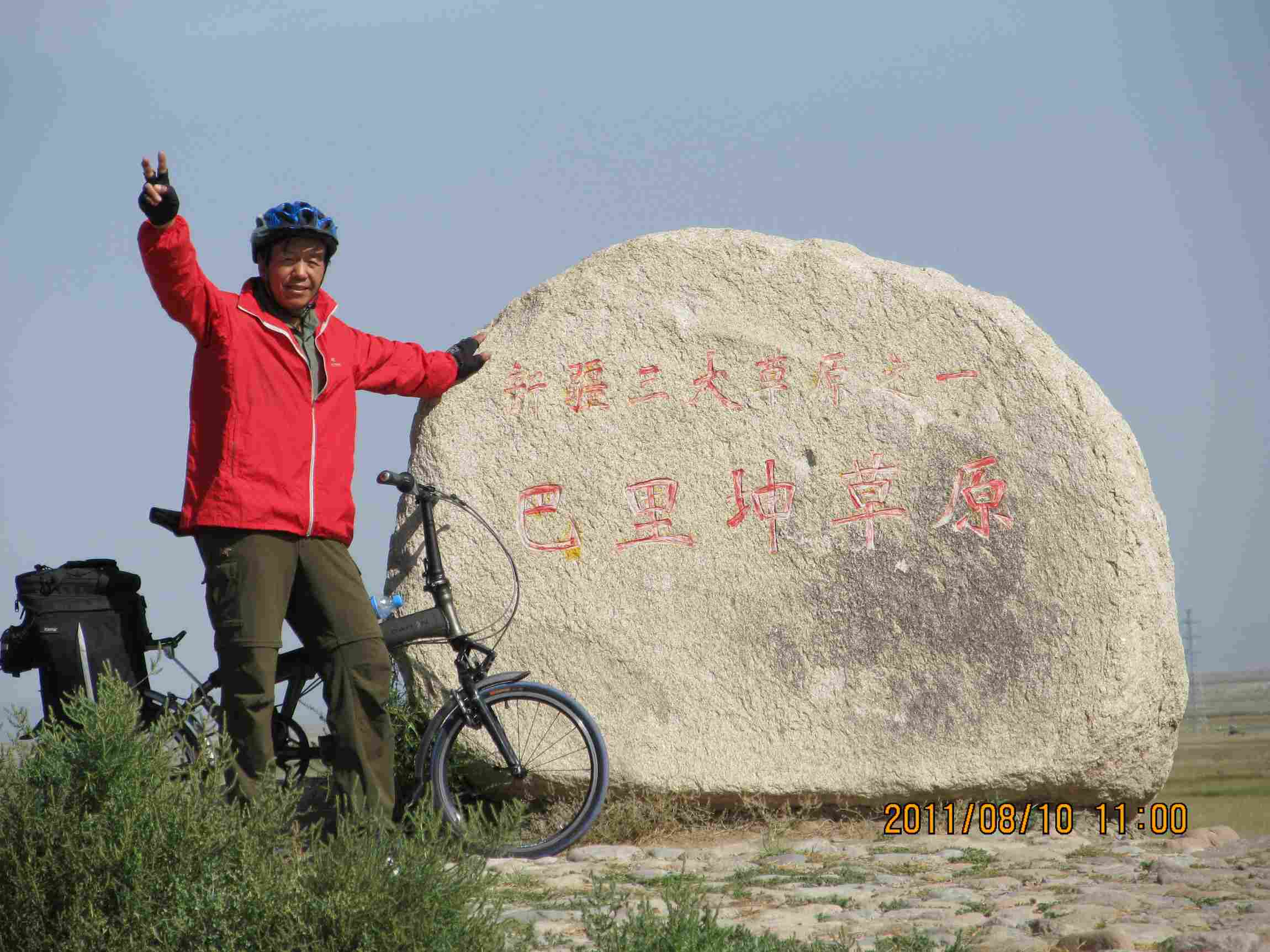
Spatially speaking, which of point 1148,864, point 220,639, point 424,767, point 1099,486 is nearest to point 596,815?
point 424,767

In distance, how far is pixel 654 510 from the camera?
5.73 m

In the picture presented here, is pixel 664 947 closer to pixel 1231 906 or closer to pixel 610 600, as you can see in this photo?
pixel 1231 906

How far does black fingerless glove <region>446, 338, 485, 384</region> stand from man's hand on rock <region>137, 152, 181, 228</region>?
1.86 meters

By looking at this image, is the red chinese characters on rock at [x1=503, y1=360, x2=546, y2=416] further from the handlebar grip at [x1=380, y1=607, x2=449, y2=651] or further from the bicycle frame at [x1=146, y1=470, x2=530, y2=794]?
the handlebar grip at [x1=380, y1=607, x2=449, y2=651]

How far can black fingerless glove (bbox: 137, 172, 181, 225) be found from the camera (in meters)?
4.15

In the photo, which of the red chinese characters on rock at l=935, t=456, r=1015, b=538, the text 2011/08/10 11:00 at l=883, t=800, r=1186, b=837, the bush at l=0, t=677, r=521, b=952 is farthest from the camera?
the red chinese characters on rock at l=935, t=456, r=1015, b=538

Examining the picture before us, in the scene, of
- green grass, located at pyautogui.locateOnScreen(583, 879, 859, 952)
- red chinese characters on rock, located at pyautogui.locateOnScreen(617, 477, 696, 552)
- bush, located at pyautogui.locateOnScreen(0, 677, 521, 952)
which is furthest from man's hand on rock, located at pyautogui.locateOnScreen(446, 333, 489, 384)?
green grass, located at pyautogui.locateOnScreen(583, 879, 859, 952)

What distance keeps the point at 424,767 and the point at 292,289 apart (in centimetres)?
211

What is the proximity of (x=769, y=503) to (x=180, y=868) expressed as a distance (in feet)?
10.4

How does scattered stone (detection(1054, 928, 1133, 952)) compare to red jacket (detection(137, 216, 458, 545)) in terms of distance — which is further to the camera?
red jacket (detection(137, 216, 458, 545))

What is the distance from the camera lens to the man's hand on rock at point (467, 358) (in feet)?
19.4

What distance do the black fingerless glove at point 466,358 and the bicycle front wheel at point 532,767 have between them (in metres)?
1.59

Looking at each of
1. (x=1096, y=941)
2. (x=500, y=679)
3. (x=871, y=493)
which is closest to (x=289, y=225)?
(x=500, y=679)

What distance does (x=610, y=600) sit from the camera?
5652 mm
